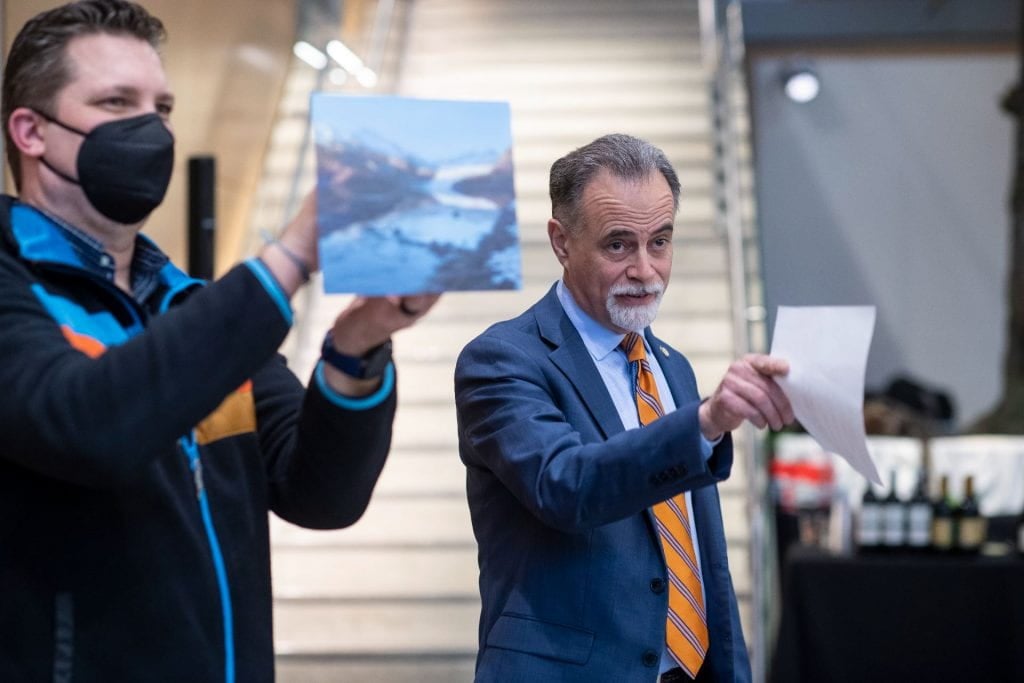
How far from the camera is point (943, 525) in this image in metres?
5.25

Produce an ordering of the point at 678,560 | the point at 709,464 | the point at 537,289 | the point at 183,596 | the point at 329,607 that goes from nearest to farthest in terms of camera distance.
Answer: the point at 183,596
the point at 709,464
the point at 678,560
the point at 329,607
the point at 537,289

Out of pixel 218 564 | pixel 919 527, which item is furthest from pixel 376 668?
pixel 218 564

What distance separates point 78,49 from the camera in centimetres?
160

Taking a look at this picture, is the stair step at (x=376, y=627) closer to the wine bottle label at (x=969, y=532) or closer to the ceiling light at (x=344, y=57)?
the wine bottle label at (x=969, y=532)

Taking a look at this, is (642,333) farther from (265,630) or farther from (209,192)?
(209,192)

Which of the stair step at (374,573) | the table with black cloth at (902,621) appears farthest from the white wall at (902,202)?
the table with black cloth at (902,621)

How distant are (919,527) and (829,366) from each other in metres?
3.85

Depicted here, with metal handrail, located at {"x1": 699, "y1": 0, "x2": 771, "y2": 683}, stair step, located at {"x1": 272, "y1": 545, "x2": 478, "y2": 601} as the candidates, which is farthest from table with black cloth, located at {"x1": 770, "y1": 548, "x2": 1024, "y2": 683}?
stair step, located at {"x1": 272, "y1": 545, "x2": 478, "y2": 601}

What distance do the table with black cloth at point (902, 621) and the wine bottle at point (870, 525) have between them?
0.42 ft

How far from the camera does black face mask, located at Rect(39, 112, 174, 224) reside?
1.57 metres

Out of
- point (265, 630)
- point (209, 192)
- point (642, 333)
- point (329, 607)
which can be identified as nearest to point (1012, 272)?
point (329, 607)

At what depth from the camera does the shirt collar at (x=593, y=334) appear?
86.4 inches

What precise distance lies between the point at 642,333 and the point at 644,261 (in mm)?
196

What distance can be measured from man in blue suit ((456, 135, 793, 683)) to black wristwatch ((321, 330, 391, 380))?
39cm
